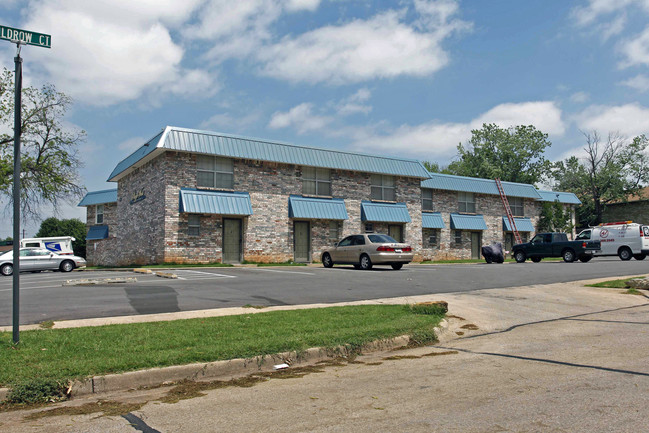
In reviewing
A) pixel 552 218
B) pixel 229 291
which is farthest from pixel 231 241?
pixel 552 218

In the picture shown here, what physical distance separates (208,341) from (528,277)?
13664 millimetres

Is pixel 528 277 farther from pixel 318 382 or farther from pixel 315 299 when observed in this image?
pixel 318 382

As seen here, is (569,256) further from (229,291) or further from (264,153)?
(229,291)

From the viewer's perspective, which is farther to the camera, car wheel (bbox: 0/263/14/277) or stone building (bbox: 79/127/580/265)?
stone building (bbox: 79/127/580/265)

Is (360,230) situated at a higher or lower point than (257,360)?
higher

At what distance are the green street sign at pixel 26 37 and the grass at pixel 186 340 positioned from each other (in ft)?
13.3

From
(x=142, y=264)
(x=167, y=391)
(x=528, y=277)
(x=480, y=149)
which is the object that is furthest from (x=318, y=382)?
(x=480, y=149)

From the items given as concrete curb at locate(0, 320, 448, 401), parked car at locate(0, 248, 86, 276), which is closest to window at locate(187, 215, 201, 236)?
parked car at locate(0, 248, 86, 276)

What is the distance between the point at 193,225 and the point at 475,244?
23.3 metres

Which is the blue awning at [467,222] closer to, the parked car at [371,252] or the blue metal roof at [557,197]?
the blue metal roof at [557,197]

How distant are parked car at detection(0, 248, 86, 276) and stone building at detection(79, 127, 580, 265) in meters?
3.63

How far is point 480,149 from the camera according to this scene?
209 ft

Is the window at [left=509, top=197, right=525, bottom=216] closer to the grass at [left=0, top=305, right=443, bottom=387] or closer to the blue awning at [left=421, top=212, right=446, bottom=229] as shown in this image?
the blue awning at [left=421, top=212, right=446, bottom=229]

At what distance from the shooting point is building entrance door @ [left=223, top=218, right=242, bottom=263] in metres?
27.2
